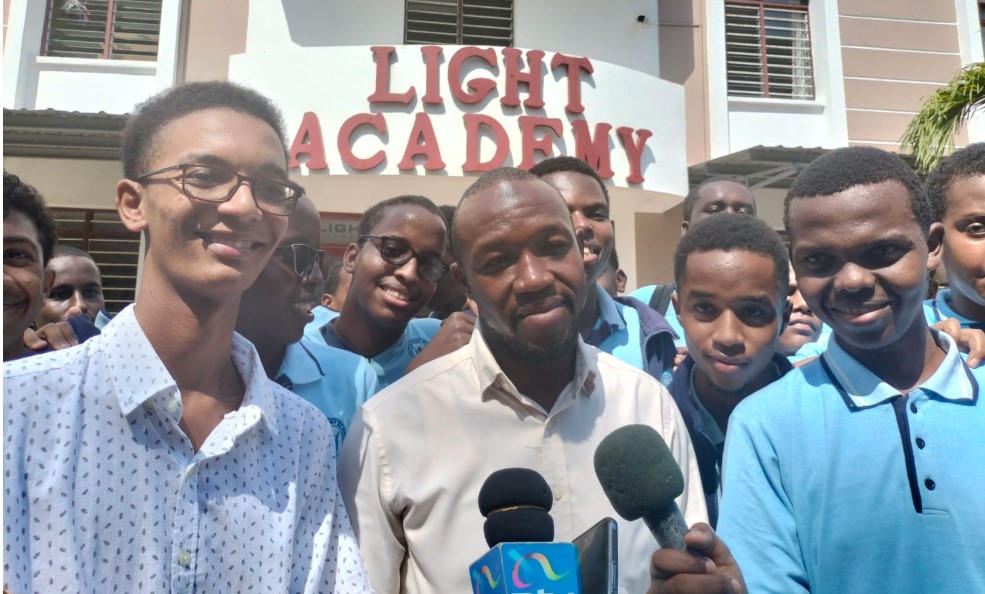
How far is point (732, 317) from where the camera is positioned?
2.58 metres

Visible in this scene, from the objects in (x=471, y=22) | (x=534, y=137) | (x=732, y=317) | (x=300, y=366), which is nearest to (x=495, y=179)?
(x=732, y=317)

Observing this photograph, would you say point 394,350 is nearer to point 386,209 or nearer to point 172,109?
point 386,209

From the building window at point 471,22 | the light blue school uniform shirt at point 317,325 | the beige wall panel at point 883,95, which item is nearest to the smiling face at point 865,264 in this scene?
the light blue school uniform shirt at point 317,325

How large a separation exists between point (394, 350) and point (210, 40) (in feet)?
25.0

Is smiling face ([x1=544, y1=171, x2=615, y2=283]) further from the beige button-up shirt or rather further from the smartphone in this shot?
the smartphone

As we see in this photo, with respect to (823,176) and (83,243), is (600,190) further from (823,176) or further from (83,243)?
(83,243)

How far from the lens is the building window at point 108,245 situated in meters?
9.59

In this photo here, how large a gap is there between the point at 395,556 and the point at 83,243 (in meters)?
9.07

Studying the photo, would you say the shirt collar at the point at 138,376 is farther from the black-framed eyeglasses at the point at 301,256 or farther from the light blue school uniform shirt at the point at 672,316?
the light blue school uniform shirt at the point at 672,316

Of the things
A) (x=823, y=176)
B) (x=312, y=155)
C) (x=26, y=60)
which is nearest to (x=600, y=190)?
(x=823, y=176)

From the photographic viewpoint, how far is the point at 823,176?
211 centimetres

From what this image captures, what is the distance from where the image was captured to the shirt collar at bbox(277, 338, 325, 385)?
9.00 ft

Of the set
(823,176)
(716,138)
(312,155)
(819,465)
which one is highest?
(716,138)

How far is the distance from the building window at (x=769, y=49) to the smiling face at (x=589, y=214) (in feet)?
25.8
